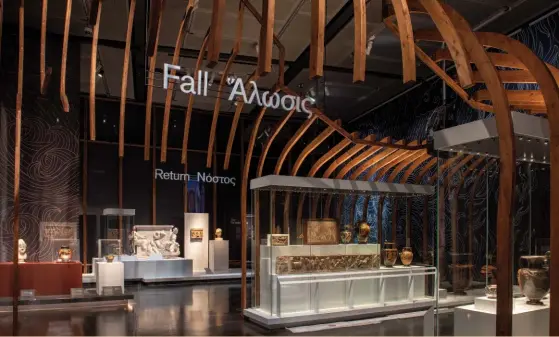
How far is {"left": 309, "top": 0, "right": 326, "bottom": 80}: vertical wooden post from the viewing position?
3893 mm

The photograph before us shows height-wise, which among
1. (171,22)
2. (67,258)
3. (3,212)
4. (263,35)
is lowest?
(67,258)

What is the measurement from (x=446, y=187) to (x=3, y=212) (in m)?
8.83

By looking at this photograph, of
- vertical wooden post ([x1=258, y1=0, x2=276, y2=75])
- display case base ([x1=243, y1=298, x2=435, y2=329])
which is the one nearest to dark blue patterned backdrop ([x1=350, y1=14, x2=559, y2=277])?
display case base ([x1=243, y1=298, x2=435, y2=329])

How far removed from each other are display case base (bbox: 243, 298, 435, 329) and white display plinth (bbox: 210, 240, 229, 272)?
21.8 feet

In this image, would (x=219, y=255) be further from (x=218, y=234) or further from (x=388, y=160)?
(x=388, y=160)

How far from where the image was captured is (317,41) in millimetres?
3939

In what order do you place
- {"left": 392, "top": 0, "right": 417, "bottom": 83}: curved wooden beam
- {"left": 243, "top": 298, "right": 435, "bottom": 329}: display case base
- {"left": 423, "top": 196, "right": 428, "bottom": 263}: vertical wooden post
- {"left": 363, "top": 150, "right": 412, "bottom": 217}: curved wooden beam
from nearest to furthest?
{"left": 392, "top": 0, "right": 417, "bottom": 83}: curved wooden beam, {"left": 243, "top": 298, "right": 435, "bottom": 329}: display case base, {"left": 363, "top": 150, "right": 412, "bottom": 217}: curved wooden beam, {"left": 423, "top": 196, "right": 428, "bottom": 263}: vertical wooden post

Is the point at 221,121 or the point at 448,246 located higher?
the point at 221,121

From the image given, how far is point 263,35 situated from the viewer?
4.05 m

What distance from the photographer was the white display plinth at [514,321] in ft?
13.5

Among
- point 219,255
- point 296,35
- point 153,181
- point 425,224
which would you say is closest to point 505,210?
point 425,224

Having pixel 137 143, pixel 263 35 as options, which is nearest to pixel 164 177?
pixel 137 143

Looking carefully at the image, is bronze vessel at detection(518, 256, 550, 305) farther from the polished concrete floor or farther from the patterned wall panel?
the patterned wall panel

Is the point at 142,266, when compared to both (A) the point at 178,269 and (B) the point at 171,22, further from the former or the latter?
(B) the point at 171,22
